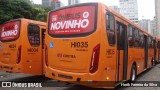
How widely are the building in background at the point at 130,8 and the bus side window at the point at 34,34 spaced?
4154 cm

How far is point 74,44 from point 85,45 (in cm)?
40

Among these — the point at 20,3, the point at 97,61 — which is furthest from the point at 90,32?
the point at 20,3

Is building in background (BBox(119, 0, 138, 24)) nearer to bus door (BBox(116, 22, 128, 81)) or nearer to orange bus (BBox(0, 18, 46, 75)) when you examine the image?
orange bus (BBox(0, 18, 46, 75))

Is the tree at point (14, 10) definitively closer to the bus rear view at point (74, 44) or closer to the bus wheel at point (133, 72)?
the bus rear view at point (74, 44)

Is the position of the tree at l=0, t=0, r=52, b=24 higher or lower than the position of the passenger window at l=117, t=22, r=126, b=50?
higher

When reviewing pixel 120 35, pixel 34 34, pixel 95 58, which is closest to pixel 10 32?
pixel 34 34

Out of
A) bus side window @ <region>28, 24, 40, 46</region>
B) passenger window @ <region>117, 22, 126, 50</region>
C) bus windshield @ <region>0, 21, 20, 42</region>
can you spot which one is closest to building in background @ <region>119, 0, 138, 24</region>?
bus side window @ <region>28, 24, 40, 46</region>

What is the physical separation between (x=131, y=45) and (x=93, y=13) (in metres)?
3.36

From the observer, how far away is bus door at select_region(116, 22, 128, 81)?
25.3 feet

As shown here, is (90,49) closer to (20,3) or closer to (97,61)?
(97,61)

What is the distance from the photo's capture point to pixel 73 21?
7.01 metres

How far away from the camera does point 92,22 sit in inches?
260

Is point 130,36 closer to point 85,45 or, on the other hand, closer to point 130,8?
point 85,45

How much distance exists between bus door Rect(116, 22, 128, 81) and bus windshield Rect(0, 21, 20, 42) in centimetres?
432
